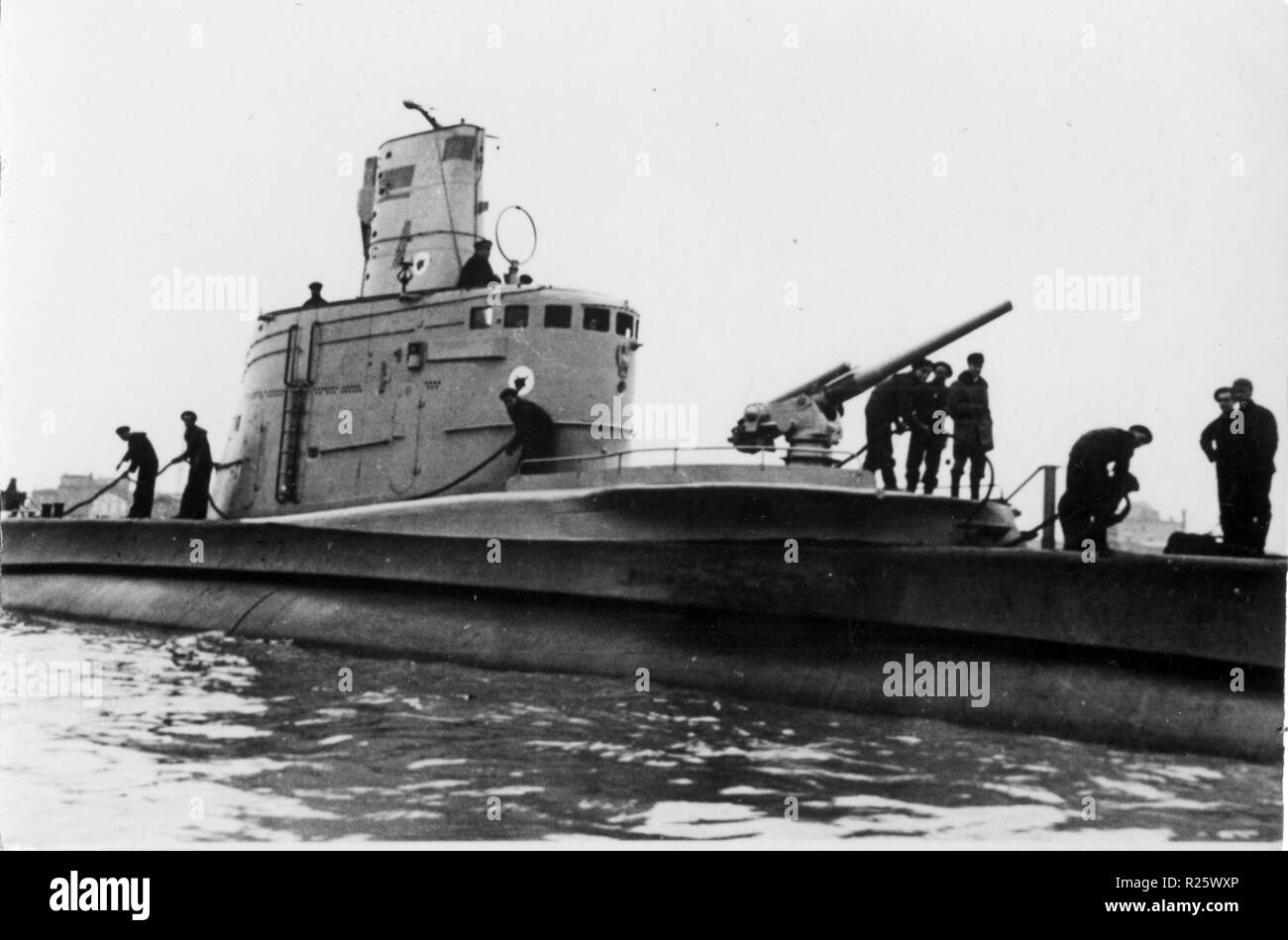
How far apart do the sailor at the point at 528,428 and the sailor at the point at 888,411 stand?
3360mm

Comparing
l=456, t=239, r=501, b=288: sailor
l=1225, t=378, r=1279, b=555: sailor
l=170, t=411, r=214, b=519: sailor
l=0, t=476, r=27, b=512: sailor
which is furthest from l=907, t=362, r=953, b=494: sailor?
l=0, t=476, r=27, b=512: sailor

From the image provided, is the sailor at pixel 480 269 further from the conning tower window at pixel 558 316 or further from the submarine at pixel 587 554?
the conning tower window at pixel 558 316

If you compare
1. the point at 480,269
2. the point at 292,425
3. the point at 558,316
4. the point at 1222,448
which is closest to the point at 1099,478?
the point at 1222,448

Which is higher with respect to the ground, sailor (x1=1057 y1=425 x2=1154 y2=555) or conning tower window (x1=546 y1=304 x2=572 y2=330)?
conning tower window (x1=546 y1=304 x2=572 y2=330)

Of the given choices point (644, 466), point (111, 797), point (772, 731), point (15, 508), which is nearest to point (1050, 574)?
point (772, 731)

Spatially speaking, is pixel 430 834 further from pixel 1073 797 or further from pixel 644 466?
pixel 644 466

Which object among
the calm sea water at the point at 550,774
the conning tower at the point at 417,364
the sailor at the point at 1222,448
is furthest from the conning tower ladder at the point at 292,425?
the sailor at the point at 1222,448

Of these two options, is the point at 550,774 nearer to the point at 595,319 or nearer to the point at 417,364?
the point at 595,319

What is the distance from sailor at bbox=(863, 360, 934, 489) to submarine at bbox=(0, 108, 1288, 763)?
0.15 m

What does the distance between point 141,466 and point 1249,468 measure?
13.6 metres

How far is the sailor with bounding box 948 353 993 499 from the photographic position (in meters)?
12.7

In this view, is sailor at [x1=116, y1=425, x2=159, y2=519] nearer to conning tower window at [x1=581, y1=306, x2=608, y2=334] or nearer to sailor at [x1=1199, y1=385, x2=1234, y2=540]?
conning tower window at [x1=581, y1=306, x2=608, y2=334]

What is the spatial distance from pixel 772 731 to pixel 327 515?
7.32 metres
